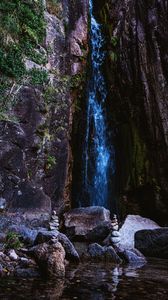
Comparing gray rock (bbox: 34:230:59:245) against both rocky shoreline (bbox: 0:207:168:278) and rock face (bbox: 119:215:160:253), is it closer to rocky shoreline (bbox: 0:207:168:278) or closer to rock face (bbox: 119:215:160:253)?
rocky shoreline (bbox: 0:207:168:278)

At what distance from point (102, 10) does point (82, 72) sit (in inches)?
177

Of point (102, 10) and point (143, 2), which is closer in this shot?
point (143, 2)

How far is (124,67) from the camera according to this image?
61.1ft

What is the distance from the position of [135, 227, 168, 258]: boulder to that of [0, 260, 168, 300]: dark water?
3.52 metres

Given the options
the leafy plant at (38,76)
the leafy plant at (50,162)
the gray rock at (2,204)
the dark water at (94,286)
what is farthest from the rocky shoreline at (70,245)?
the leafy plant at (38,76)

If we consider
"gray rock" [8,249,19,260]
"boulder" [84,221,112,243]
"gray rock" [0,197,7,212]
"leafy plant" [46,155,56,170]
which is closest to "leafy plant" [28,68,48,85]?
"leafy plant" [46,155,56,170]

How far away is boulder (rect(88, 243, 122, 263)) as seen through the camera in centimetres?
994

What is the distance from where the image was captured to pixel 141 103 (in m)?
18.0

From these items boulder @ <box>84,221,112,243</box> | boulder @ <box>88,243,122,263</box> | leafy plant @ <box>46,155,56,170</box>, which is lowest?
boulder @ <box>88,243,122,263</box>

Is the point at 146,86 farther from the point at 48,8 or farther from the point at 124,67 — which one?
the point at 48,8

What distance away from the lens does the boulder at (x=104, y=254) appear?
9.94 m

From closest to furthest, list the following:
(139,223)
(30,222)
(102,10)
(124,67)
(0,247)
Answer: (0,247) < (30,222) < (139,223) < (124,67) < (102,10)

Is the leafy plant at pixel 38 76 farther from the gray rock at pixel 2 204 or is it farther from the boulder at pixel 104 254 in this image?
the boulder at pixel 104 254

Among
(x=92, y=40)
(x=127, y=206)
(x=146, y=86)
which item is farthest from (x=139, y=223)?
(x=92, y=40)
